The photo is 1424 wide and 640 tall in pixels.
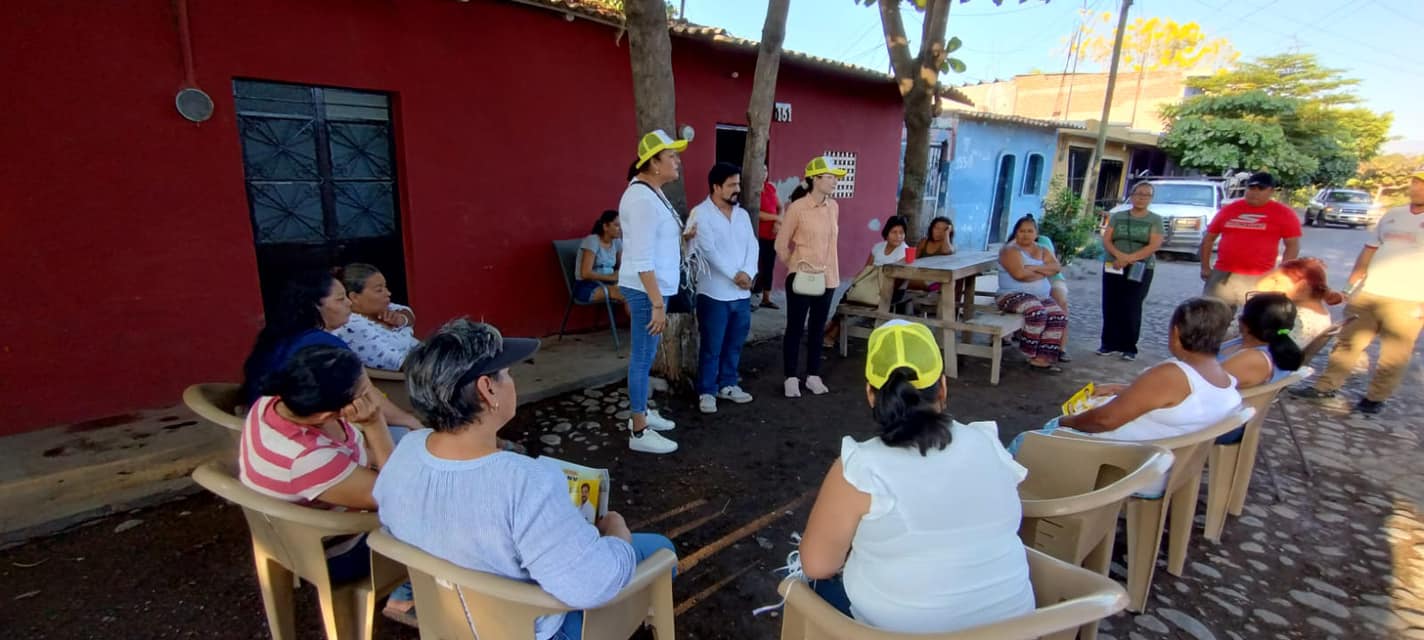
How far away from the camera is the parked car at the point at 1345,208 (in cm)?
2230

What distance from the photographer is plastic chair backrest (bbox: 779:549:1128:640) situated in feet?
4.17

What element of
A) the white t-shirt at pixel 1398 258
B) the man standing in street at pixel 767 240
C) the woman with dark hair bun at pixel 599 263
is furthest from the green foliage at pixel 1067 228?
the woman with dark hair bun at pixel 599 263

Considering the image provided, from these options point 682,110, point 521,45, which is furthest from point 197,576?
point 682,110

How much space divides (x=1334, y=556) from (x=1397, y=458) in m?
1.74

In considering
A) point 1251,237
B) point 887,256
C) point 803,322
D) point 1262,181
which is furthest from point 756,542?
point 1262,181

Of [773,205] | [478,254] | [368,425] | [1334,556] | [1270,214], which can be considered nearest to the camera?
[368,425]

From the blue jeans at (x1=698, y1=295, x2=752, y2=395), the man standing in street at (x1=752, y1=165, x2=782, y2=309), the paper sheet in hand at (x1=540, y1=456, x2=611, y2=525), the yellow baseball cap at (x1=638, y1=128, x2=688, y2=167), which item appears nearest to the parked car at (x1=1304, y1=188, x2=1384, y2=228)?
the man standing in street at (x1=752, y1=165, x2=782, y2=309)

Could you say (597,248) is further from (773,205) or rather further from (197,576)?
(197,576)

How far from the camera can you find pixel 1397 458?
3932 mm

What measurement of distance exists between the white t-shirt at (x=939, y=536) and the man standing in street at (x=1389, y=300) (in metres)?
4.77

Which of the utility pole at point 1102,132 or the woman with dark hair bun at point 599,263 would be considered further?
the utility pole at point 1102,132

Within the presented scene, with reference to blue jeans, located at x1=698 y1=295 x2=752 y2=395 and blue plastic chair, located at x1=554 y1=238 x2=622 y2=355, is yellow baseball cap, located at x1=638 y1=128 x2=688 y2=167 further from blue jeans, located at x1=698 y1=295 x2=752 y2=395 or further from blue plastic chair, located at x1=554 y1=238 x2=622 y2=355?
blue plastic chair, located at x1=554 y1=238 x2=622 y2=355

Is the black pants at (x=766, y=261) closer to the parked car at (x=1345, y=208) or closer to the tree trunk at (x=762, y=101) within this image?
the tree trunk at (x=762, y=101)

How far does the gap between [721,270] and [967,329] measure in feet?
7.36
